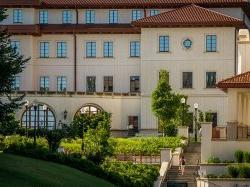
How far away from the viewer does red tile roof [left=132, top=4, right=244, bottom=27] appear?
255ft

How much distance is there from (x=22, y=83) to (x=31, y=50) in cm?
275

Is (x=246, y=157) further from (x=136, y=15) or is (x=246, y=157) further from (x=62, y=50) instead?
(x=62, y=50)

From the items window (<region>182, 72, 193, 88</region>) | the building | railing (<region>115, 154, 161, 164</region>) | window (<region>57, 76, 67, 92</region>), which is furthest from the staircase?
window (<region>57, 76, 67, 92</region>)

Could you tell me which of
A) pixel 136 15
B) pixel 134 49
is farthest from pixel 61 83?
pixel 136 15

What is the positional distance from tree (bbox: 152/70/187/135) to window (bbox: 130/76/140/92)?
8.65m

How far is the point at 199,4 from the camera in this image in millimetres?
83625

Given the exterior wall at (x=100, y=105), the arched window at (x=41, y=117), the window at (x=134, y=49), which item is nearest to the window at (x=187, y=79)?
the exterior wall at (x=100, y=105)

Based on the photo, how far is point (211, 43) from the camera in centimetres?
7900

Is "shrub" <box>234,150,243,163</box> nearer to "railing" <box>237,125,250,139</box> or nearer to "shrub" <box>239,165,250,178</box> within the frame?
"railing" <box>237,125,250,139</box>

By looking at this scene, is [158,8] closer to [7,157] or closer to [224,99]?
[224,99]

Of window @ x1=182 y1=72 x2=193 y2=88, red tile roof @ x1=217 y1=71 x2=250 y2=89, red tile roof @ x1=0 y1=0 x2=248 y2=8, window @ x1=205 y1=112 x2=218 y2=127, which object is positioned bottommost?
window @ x1=205 y1=112 x2=218 y2=127

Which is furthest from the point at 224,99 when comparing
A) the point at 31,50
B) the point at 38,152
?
the point at 38,152

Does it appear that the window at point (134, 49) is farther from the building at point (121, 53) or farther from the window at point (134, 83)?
the window at point (134, 83)

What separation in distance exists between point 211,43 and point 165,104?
340 inches
